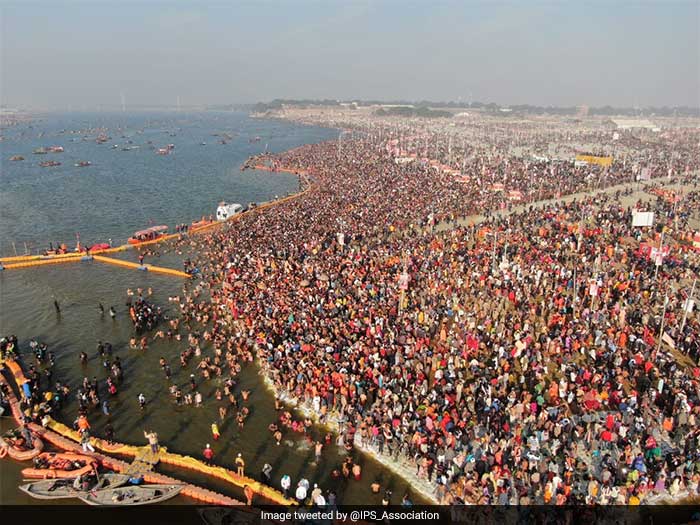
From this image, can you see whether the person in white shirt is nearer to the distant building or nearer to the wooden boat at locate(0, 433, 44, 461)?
the wooden boat at locate(0, 433, 44, 461)

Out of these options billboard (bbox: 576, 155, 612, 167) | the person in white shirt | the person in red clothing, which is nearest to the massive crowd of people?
the person in white shirt

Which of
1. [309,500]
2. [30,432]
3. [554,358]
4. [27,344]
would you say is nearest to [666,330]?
[554,358]

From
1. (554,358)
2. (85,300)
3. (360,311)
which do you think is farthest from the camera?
(85,300)

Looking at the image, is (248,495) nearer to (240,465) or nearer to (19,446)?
(240,465)

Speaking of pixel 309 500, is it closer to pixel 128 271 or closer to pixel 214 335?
pixel 214 335

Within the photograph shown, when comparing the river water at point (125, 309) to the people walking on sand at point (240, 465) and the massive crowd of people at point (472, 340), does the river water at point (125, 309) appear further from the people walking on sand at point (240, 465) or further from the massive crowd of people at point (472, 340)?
the massive crowd of people at point (472, 340)

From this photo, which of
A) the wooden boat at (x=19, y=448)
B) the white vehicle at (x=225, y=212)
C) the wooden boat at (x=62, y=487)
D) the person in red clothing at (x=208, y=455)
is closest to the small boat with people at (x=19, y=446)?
the wooden boat at (x=19, y=448)

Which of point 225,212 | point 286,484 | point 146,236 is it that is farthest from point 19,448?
point 225,212
